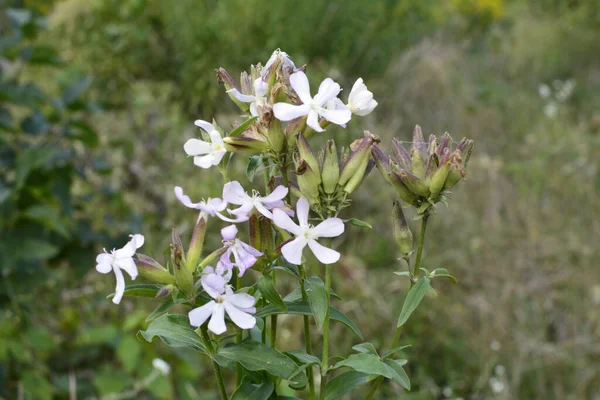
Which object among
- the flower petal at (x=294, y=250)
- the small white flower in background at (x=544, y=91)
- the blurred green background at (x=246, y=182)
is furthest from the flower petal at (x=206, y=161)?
the small white flower in background at (x=544, y=91)

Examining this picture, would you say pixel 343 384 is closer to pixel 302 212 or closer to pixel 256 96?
pixel 302 212

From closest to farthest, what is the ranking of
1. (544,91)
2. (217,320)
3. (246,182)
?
1. (217,320)
2. (246,182)
3. (544,91)

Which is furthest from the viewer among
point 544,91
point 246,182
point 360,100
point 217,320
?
point 544,91

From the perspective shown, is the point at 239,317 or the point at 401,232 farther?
the point at 401,232

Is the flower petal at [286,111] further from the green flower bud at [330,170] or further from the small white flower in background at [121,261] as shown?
the small white flower in background at [121,261]

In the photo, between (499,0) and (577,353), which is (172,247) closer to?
(577,353)

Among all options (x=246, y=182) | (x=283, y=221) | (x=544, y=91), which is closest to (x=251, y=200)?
(x=283, y=221)

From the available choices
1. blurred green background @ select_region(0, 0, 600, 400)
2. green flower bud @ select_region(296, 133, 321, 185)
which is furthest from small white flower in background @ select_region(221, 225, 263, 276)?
blurred green background @ select_region(0, 0, 600, 400)
